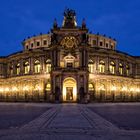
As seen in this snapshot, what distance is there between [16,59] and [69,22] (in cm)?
2075

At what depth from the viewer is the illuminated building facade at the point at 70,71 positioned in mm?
70938

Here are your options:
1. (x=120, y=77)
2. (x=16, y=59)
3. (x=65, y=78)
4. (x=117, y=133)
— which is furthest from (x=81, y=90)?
(x=117, y=133)

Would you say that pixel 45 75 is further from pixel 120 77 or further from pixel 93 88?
pixel 120 77

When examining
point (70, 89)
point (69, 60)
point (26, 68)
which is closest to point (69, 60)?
point (69, 60)

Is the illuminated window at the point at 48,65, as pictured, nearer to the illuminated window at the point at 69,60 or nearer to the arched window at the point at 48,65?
the arched window at the point at 48,65

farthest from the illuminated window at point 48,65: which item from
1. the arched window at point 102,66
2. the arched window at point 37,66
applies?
the arched window at point 102,66

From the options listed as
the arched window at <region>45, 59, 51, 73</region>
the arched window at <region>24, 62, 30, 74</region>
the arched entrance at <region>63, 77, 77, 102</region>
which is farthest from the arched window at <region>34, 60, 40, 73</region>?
the arched entrance at <region>63, 77, 77, 102</region>

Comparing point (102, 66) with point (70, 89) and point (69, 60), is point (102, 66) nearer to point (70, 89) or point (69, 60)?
point (69, 60)

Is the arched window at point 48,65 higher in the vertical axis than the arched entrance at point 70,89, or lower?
higher

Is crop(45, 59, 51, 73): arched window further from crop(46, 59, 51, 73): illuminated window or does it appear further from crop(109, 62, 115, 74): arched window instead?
crop(109, 62, 115, 74): arched window

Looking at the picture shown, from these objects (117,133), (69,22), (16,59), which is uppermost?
(69,22)

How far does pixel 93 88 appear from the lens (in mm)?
75750

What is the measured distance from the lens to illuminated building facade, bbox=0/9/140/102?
7094 cm

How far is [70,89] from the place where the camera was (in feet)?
239
